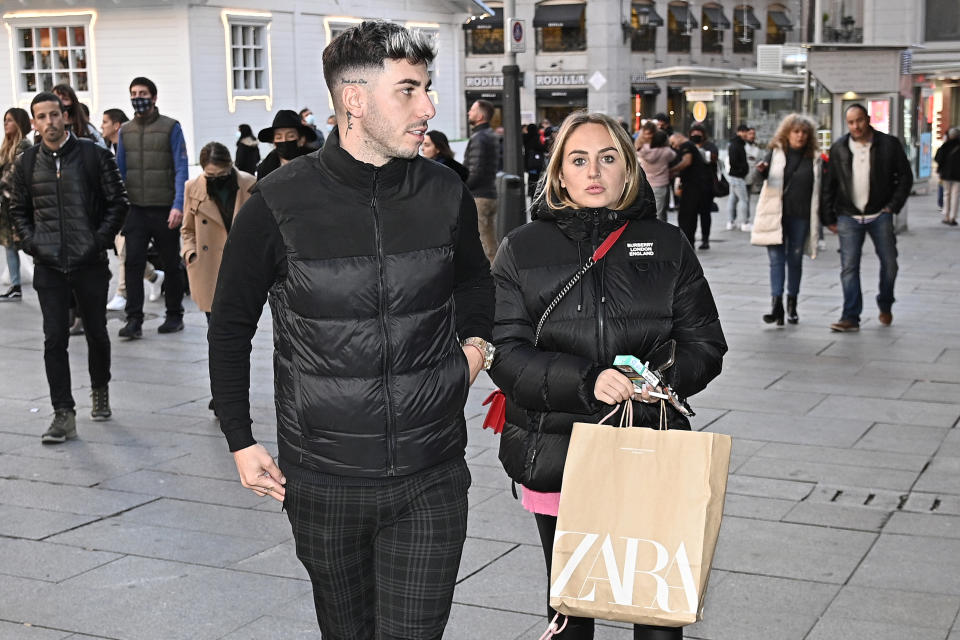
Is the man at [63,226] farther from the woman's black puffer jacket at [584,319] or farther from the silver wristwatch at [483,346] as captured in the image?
the silver wristwatch at [483,346]

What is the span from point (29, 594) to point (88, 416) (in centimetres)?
324

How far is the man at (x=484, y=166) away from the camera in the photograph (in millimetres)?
14008

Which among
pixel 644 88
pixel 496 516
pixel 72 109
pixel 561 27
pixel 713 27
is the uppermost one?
pixel 713 27

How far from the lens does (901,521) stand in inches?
230

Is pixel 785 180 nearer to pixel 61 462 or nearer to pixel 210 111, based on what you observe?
pixel 61 462

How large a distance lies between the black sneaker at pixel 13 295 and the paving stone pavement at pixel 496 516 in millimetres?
3274

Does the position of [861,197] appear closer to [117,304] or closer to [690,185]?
[690,185]

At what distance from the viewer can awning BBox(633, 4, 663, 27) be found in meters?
51.3

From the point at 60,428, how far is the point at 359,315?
16.1ft

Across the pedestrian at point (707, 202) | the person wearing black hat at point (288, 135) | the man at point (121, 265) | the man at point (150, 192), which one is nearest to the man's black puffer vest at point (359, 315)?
the person wearing black hat at point (288, 135)

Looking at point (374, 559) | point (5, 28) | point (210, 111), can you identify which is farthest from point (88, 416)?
point (5, 28)

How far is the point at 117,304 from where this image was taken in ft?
42.1

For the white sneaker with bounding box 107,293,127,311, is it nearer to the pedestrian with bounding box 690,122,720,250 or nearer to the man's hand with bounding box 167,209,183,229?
the man's hand with bounding box 167,209,183,229

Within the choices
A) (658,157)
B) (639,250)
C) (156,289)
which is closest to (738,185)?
(658,157)
